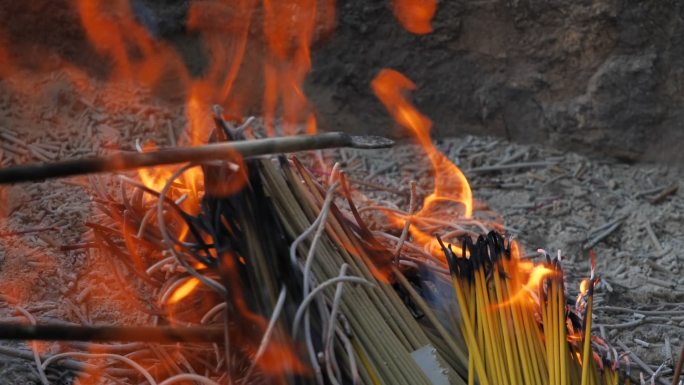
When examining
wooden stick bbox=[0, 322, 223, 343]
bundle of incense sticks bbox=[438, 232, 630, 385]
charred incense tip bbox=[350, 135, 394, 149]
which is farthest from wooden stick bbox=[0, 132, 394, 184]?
bundle of incense sticks bbox=[438, 232, 630, 385]

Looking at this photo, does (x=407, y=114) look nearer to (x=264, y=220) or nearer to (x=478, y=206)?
(x=478, y=206)

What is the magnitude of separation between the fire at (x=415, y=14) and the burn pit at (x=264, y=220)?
0.29 metres

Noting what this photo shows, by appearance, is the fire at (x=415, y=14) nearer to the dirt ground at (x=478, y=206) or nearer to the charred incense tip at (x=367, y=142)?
the dirt ground at (x=478, y=206)

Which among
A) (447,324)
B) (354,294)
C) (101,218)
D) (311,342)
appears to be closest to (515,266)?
(447,324)

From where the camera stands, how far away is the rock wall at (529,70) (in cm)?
430

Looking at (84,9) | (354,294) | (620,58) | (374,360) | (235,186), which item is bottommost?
(374,360)

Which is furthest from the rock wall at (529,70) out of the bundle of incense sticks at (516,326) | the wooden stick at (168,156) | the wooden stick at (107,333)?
the wooden stick at (168,156)

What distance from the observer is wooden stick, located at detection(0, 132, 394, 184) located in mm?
1643

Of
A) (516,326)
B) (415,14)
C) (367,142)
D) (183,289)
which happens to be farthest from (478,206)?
(367,142)

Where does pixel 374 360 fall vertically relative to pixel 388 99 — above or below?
below

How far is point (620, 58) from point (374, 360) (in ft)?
8.68

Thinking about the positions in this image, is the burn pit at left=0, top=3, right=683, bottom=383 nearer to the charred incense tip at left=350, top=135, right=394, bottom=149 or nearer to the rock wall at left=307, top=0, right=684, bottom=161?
the rock wall at left=307, top=0, right=684, bottom=161

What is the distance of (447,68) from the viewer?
14.7 feet

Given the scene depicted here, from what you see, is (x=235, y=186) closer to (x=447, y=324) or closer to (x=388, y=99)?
(x=447, y=324)
